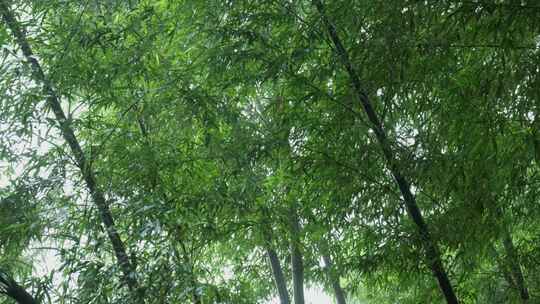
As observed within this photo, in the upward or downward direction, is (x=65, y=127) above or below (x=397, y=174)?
above

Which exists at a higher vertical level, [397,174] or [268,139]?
[268,139]

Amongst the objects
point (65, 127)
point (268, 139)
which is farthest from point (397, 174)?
point (65, 127)

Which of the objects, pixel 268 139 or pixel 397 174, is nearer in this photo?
pixel 397 174

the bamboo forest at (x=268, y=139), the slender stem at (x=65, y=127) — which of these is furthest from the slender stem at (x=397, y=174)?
the slender stem at (x=65, y=127)

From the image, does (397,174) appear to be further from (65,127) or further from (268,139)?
(65,127)

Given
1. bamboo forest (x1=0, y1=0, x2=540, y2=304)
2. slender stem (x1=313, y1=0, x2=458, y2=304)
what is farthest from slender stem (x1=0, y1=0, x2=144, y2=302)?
slender stem (x1=313, y1=0, x2=458, y2=304)

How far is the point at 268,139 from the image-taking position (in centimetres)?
348

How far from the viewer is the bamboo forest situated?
2709 mm

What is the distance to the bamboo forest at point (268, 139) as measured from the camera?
2.71 m

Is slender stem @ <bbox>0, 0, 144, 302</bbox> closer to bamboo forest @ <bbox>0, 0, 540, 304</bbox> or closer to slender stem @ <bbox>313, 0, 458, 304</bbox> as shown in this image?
bamboo forest @ <bbox>0, 0, 540, 304</bbox>

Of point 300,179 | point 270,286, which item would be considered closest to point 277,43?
point 300,179

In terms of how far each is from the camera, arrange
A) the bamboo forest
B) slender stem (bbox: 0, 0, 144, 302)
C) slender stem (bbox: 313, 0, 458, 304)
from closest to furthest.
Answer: the bamboo forest < slender stem (bbox: 313, 0, 458, 304) < slender stem (bbox: 0, 0, 144, 302)

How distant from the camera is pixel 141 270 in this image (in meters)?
2.87

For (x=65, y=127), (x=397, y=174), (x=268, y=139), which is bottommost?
(x=397, y=174)
